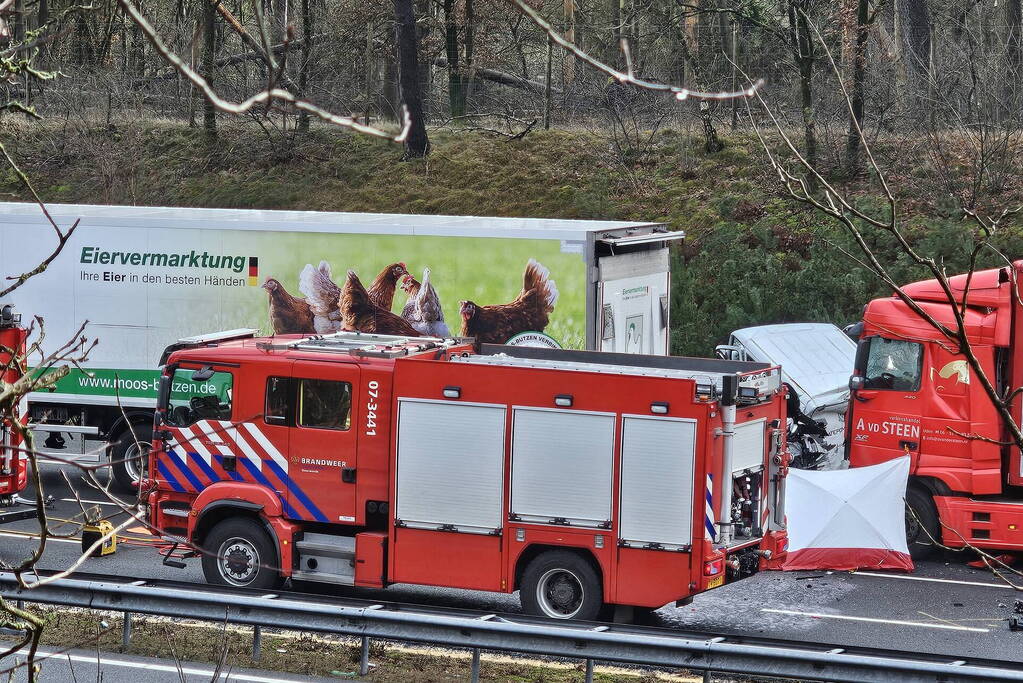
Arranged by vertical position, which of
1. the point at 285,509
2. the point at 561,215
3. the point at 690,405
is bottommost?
the point at 285,509

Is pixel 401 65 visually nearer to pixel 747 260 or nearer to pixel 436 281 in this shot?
pixel 747 260

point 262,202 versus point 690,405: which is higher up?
point 262,202

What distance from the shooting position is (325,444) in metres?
11.4

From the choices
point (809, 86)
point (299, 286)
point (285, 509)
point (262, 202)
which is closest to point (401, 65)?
point (262, 202)

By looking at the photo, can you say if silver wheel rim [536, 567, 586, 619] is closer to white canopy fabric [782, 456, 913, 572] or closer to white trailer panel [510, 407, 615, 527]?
white trailer panel [510, 407, 615, 527]

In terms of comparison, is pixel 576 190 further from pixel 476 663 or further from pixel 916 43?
pixel 476 663

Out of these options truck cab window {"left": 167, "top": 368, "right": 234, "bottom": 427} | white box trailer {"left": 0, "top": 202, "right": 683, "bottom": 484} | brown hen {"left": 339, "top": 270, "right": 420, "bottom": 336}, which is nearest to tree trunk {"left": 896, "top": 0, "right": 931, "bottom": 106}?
white box trailer {"left": 0, "top": 202, "right": 683, "bottom": 484}

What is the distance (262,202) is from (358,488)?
71.6ft

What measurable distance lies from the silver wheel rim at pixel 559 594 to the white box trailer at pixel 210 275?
19.4 feet

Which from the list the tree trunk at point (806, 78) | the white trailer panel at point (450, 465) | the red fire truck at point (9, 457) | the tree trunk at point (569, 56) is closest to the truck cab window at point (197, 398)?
the white trailer panel at point (450, 465)

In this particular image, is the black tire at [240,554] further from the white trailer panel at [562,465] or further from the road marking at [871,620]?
the road marking at [871,620]

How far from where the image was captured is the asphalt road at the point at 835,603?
37.0 ft

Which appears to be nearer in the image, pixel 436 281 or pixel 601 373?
pixel 601 373

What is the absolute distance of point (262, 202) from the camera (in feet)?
106
